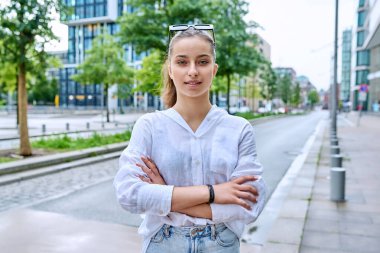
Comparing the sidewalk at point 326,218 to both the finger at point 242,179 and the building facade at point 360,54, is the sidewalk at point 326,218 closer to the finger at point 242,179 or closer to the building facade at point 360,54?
the finger at point 242,179

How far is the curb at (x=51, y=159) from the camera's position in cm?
926

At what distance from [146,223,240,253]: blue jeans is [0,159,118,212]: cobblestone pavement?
5.41 metres

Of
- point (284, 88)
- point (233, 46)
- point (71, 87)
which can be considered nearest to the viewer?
point (233, 46)

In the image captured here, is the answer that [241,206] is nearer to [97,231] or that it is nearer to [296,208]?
[97,231]

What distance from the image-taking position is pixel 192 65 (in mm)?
1842

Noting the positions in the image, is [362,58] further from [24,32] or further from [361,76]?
[24,32]

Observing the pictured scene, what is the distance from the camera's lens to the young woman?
5.80 ft

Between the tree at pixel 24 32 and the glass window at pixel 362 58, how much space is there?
74.5 meters

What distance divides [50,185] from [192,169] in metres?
7.23

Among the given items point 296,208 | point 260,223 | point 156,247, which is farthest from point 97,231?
point 156,247

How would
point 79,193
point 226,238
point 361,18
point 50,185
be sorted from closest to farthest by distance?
point 226,238, point 79,193, point 50,185, point 361,18

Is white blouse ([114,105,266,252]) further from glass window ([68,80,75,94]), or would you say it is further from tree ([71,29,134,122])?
glass window ([68,80,75,94])

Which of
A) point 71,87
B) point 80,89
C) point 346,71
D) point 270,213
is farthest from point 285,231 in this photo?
point 346,71

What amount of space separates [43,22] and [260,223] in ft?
29.2
